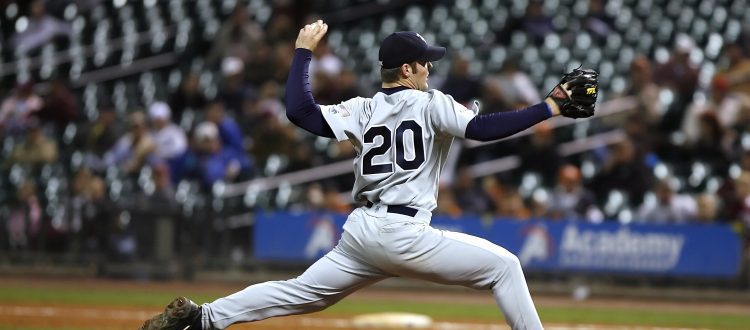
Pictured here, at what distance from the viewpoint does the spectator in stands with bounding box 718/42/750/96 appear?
602 inches

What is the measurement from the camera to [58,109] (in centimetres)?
1659

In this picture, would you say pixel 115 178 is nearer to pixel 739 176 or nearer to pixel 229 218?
pixel 229 218

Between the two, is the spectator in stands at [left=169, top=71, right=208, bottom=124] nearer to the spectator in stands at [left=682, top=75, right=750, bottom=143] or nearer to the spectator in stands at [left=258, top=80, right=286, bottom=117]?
the spectator in stands at [left=258, top=80, right=286, bottom=117]

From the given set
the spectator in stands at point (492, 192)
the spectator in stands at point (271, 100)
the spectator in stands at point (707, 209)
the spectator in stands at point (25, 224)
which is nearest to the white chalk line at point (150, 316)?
the spectator in stands at point (707, 209)

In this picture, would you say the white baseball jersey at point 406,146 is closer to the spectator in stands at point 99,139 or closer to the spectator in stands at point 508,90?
the spectator in stands at point 508,90

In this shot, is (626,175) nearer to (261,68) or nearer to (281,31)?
(261,68)

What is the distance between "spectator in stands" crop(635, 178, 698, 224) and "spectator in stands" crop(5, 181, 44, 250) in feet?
23.3

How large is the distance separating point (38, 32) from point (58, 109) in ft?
8.50

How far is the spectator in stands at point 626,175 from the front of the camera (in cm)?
1432

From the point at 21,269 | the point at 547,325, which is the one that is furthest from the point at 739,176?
the point at 21,269

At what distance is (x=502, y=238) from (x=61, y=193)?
17.8 ft

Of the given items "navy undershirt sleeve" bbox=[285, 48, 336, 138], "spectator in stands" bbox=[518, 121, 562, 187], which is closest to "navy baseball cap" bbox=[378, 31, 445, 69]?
"navy undershirt sleeve" bbox=[285, 48, 336, 138]

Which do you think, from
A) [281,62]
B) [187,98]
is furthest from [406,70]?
[187,98]

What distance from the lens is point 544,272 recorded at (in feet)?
46.7
